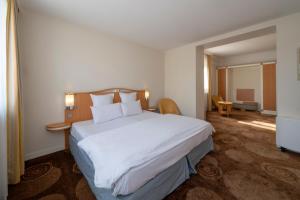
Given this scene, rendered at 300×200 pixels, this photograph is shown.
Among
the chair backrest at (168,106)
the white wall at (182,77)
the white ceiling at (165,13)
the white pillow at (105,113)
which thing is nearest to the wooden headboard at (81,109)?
the white pillow at (105,113)

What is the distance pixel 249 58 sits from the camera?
6.07m

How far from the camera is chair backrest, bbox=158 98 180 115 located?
4133 mm

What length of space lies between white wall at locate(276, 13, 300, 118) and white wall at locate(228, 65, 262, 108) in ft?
14.1

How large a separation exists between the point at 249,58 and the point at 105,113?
6792 mm

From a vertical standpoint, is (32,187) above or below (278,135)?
below

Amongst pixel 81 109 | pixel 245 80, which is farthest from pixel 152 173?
pixel 245 80

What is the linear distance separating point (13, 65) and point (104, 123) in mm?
1502

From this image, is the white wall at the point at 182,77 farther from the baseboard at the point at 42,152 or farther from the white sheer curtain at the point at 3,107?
the white sheer curtain at the point at 3,107

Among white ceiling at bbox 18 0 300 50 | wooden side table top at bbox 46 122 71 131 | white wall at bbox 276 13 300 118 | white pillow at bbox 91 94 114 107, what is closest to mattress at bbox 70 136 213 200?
wooden side table top at bbox 46 122 71 131

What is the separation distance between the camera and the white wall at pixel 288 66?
2373 mm

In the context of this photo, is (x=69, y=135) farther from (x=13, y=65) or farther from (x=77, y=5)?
(x=77, y=5)

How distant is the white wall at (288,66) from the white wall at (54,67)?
11.3 feet

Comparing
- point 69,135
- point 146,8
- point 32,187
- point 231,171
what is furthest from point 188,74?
point 32,187

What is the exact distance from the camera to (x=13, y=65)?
166 cm
